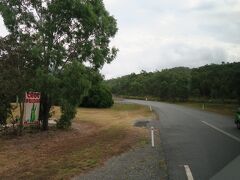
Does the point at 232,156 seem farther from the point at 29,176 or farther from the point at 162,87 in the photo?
the point at 162,87

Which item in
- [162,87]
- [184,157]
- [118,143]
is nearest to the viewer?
[184,157]

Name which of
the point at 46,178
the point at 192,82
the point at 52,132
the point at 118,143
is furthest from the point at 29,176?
the point at 192,82

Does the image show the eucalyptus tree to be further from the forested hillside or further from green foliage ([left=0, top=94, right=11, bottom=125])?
the forested hillside

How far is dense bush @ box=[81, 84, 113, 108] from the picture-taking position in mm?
46656

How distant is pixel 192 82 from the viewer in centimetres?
8212

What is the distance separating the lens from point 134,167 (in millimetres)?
12312

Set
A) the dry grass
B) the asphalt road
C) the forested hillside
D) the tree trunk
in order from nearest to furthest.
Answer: the asphalt road
the dry grass
the tree trunk
the forested hillside

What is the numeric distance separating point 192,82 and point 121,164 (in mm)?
70867

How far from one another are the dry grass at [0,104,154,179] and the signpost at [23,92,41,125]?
3.72ft

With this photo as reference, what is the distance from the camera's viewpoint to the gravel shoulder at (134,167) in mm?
10984

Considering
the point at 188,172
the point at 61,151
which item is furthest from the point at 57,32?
the point at 188,172

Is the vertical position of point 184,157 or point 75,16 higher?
point 75,16

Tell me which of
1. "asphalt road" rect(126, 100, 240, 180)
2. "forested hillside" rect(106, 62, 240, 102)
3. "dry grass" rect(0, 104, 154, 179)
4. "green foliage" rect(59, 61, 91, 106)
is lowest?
"dry grass" rect(0, 104, 154, 179)

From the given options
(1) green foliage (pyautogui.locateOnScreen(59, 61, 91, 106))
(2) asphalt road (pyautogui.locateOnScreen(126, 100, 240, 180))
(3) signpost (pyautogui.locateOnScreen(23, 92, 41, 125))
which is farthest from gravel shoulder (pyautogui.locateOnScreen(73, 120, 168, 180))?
(3) signpost (pyautogui.locateOnScreen(23, 92, 41, 125))
